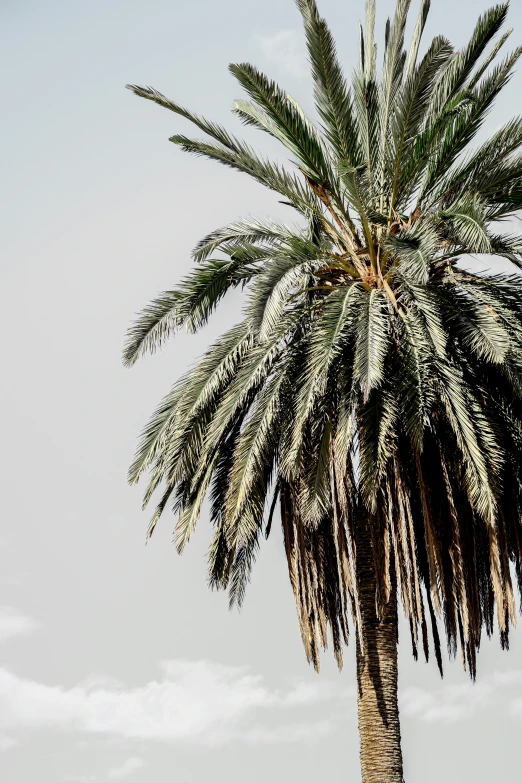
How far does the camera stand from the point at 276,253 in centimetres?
1770

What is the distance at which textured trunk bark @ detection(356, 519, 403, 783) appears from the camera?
16453 millimetres

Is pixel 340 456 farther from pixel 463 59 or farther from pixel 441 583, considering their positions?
pixel 463 59

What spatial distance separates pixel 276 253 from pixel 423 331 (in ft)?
10.1

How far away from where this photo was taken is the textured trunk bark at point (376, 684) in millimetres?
16453

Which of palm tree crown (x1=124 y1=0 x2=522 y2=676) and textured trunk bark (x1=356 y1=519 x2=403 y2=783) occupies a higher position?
palm tree crown (x1=124 y1=0 x2=522 y2=676)

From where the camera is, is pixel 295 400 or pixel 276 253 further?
pixel 276 253

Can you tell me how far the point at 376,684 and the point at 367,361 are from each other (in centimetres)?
497

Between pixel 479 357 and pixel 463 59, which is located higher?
pixel 463 59

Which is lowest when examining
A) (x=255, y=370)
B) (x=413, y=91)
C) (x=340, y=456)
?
(x=340, y=456)

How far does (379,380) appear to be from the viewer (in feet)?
49.4

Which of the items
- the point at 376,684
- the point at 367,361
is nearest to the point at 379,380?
the point at 367,361

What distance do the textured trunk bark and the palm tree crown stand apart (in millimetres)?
322

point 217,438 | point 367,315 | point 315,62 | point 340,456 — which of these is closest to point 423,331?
point 367,315

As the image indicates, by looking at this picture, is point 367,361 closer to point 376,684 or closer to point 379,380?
point 379,380
